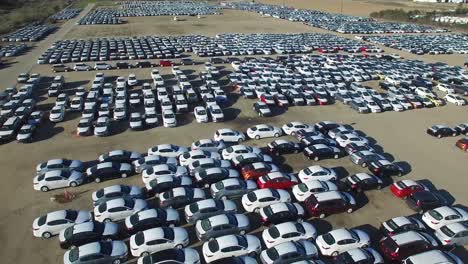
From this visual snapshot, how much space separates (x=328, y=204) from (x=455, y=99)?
3462 centimetres

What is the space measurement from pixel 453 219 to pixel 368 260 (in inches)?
329

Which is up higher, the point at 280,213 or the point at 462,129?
the point at 280,213

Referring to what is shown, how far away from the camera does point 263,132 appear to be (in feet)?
126

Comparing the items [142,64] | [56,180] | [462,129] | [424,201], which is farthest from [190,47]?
[424,201]

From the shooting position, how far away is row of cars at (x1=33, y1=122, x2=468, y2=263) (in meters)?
21.6

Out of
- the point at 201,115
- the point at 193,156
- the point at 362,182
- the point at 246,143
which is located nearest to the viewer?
the point at 362,182

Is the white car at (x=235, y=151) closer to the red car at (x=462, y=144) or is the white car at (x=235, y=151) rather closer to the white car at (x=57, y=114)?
the white car at (x=57, y=114)

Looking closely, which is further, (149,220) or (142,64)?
(142,64)

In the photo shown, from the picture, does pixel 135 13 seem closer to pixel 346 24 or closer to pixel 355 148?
pixel 346 24

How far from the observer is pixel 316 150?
34281mm

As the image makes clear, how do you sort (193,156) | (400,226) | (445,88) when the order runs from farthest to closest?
1. (445,88)
2. (193,156)
3. (400,226)

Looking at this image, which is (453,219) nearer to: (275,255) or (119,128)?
(275,255)

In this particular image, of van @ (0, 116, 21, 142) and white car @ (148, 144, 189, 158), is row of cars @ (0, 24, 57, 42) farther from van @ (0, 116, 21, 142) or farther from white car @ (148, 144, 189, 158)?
white car @ (148, 144, 189, 158)

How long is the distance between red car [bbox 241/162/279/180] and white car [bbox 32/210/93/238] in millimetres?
12467
